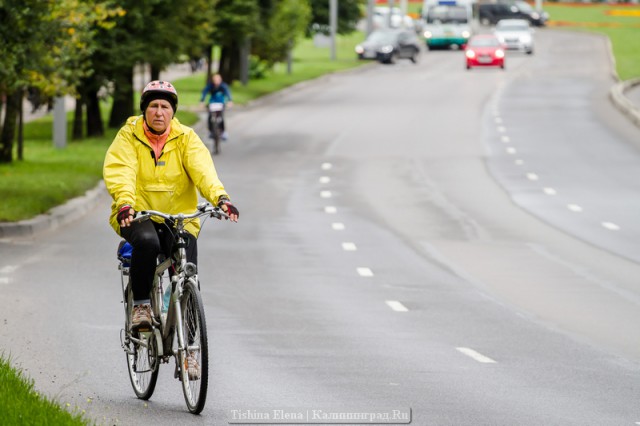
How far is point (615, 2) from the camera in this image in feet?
454

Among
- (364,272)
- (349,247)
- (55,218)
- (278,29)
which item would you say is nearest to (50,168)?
(55,218)

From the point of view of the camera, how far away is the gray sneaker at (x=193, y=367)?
7930mm

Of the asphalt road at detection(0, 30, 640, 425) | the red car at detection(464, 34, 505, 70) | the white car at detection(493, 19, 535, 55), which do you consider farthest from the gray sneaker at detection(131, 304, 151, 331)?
the white car at detection(493, 19, 535, 55)

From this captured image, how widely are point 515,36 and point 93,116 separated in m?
49.2

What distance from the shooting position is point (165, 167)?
28.0ft

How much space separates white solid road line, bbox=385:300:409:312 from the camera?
13594 mm

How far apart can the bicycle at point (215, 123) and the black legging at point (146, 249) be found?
24.7m

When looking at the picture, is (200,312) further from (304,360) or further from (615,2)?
(615,2)

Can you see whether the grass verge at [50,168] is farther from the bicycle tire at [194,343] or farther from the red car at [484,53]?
the red car at [484,53]

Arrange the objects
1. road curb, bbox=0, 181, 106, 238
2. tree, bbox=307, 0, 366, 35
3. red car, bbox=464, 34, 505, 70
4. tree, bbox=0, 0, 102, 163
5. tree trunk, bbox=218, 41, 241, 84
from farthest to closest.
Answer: tree, bbox=307, 0, 366, 35 < red car, bbox=464, 34, 505, 70 < tree trunk, bbox=218, 41, 241, 84 < tree, bbox=0, 0, 102, 163 < road curb, bbox=0, 181, 106, 238

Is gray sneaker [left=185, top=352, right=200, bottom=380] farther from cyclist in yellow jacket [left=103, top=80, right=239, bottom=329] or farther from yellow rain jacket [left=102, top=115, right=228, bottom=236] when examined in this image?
yellow rain jacket [left=102, top=115, right=228, bottom=236]

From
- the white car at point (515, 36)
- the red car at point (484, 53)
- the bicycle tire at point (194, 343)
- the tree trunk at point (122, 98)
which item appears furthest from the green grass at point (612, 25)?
the bicycle tire at point (194, 343)

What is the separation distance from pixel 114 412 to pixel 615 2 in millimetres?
134283

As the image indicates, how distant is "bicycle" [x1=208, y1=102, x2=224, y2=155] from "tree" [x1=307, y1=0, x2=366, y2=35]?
47042mm
